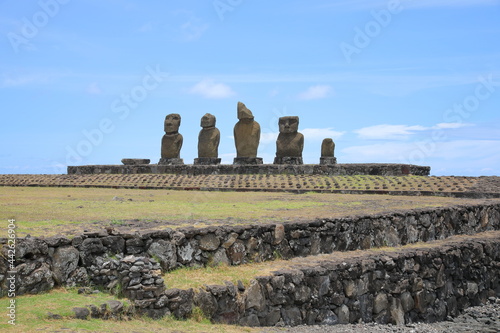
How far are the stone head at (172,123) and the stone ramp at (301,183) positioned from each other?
22.5 feet

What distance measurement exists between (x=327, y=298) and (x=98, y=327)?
15.2 ft

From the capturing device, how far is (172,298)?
26.4 ft

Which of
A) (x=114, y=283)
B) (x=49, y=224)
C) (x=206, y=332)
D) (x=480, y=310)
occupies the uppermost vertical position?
(x=49, y=224)

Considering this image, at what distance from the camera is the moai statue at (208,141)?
36.0m

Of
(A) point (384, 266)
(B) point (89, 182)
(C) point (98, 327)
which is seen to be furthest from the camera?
(B) point (89, 182)

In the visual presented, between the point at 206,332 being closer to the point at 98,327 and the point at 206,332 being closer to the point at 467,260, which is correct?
the point at 98,327

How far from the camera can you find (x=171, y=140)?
37.2m

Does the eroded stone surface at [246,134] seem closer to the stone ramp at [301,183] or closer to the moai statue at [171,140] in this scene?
the moai statue at [171,140]

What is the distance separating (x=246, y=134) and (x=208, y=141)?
108 inches

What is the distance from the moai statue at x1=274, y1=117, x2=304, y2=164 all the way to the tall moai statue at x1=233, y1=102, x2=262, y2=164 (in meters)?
1.51

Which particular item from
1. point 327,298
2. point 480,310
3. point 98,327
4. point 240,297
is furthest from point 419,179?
point 98,327

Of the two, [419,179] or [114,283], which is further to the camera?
[419,179]

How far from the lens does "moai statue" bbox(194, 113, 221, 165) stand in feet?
118

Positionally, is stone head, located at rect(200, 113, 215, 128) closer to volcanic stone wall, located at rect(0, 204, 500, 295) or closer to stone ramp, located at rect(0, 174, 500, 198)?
stone ramp, located at rect(0, 174, 500, 198)
